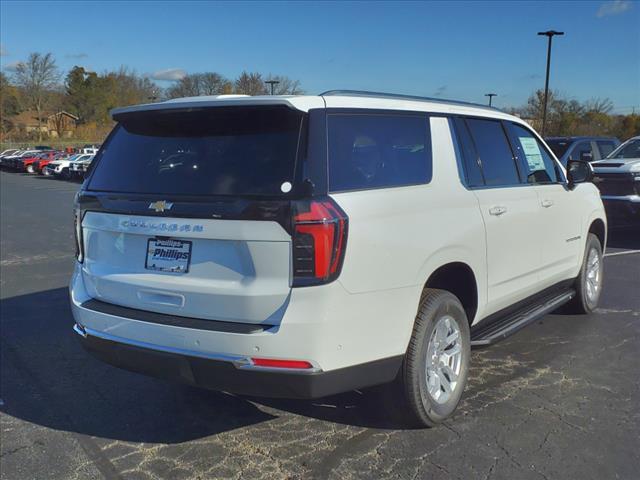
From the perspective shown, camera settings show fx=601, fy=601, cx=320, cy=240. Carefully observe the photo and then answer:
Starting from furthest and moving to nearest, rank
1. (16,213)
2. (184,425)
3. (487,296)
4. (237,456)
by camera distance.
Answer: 1. (16,213)
2. (487,296)
3. (184,425)
4. (237,456)

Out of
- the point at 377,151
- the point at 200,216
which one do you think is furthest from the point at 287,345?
the point at 377,151

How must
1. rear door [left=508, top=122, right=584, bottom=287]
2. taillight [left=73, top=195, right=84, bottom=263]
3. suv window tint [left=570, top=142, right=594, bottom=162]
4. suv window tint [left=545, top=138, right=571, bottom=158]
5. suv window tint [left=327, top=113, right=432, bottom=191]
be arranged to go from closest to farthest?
suv window tint [left=327, top=113, right=432, bottom=191] → taillight [left=73, top=195, right=84, bottom=263] → rear door [left=508, top=122, right=584, bottom=287] → suv window tint [left=570, top=142, right=594, bottom=162] → suv window tint [left=545, top=138, right=571, bottom=158]

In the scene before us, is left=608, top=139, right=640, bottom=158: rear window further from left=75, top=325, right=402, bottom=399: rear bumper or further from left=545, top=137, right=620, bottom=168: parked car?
left=75, top=325, right=402, bottom=399: rear bumper

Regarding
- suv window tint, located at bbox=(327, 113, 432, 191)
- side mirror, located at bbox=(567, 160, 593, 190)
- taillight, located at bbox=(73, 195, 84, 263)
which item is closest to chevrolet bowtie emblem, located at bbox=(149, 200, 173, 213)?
taillight, located at bbox=(73, 195, 84, 263)

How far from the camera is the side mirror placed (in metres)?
5.32

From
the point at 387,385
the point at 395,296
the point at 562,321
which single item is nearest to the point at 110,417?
the point at 387,385

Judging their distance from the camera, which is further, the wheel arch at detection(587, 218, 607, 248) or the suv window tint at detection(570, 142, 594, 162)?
the suv window tint at detection(570, 142, 594, 162)

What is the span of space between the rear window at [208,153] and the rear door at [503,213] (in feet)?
5.02

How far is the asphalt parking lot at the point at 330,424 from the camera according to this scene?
3.22 metres

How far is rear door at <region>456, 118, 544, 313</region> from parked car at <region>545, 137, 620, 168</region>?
871 cm

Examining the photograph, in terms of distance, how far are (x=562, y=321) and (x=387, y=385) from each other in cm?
307

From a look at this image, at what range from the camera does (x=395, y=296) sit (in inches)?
123

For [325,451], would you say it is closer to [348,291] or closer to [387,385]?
[387,385]

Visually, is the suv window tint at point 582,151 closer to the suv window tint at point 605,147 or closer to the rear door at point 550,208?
the suv window tint at point 605,147
